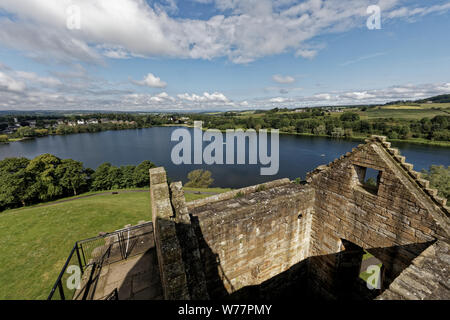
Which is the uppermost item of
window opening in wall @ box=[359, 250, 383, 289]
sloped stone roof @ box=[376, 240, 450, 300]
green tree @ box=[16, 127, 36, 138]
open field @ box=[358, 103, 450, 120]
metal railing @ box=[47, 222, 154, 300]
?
open field @ box=[358, 103, 450, 120]

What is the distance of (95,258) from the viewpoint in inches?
240

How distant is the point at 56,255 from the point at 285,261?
1100 cm

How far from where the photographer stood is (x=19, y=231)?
11.3m

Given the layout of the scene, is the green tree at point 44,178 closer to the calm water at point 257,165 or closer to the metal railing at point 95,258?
the calm water at point 257,165

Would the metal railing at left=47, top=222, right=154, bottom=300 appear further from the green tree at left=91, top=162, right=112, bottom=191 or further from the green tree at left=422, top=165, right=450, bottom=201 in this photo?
the green tree at left=422, top=165, right=450, bottom=201

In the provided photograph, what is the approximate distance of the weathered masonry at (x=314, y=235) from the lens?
12.0 feet

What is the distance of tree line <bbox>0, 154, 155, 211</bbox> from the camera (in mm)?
22375

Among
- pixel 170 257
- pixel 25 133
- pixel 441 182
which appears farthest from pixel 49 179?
pixel 25 133

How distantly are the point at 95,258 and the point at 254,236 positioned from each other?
17.0 ft

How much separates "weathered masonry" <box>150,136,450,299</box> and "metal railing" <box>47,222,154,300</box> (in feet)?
6.77

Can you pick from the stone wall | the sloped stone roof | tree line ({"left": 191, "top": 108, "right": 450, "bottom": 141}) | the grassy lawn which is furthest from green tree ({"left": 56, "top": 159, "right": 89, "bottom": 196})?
Result: tree line ({"left": 191, "top": 108, "right": 450, "bottom": 141})

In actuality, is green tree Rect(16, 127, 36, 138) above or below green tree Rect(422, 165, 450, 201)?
above

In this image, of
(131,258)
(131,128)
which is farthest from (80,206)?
(131,128)
